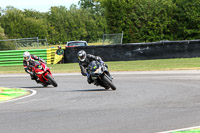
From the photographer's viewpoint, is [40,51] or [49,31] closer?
[40,51]

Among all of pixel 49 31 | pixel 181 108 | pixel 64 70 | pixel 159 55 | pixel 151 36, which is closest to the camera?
pixel 181 108

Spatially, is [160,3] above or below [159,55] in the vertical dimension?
above

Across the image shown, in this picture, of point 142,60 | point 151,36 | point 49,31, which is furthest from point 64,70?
point 49,31

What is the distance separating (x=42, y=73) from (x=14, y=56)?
15.1m

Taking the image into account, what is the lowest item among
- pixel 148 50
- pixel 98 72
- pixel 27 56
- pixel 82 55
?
pixel 148 50

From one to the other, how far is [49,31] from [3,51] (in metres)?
39.9

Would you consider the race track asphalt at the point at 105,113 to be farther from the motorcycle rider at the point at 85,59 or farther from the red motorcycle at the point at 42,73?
the red motorcycle at the point at 42,73

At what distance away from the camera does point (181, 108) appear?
8.13 meters

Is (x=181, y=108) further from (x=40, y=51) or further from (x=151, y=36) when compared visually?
(x=151, y=36)

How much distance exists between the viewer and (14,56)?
2883 cm

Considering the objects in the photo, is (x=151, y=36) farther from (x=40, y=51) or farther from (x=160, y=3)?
(x=40, y=51)

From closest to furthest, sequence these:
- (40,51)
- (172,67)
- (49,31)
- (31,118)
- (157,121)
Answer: (157,121), (31,118), (172,67), (40,51), (49,31)

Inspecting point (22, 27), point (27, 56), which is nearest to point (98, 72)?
point (27, 56)

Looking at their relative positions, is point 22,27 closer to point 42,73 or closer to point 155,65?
point 155,65
